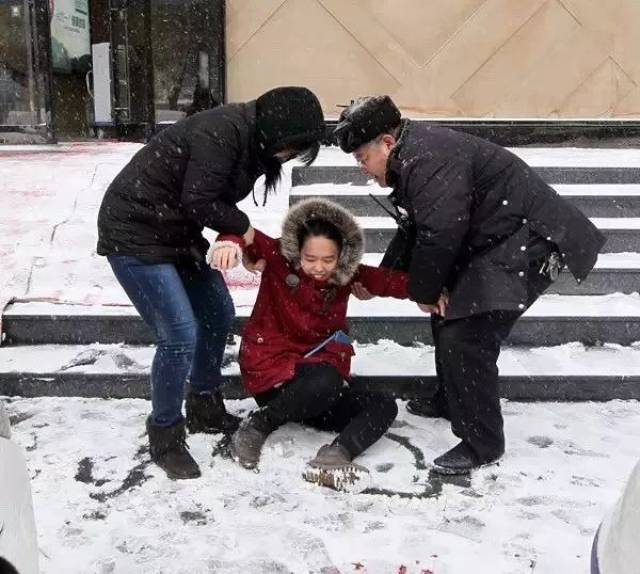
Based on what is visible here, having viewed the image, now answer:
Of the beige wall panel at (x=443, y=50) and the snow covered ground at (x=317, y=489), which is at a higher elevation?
the beige wall panel at (x=443, y=50)

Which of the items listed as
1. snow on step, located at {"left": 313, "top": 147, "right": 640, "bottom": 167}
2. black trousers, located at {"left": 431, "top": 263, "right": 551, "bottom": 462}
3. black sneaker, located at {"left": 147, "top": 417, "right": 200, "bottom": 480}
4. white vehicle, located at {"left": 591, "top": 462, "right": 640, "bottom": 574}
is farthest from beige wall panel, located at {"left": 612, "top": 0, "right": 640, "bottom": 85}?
white vehicle, located at {"left": 591, "top": 462, "right": 640, "bottom": 574}

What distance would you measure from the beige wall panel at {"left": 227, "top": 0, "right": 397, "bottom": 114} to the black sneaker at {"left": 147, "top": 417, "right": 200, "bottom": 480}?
5154mm

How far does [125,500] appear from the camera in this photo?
10.5ft

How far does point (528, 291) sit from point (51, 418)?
2497mm

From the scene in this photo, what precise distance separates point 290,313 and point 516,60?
530cm

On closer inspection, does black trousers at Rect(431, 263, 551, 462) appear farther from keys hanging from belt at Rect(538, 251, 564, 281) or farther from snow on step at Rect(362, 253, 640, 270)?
snow on step at Rect(362, 253, 640, 270)

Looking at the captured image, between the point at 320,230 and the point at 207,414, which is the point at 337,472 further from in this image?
the point at 320,230

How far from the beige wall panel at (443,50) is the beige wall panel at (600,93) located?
0.03ft

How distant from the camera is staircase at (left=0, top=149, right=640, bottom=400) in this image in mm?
4199

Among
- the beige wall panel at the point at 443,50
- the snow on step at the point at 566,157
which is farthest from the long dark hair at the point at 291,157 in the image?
the beige wall panel at the point at 443,50

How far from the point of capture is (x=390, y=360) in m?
4.38

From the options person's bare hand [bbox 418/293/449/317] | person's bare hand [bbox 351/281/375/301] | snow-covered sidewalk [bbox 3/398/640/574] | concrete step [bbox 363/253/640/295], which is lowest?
snow-covered sidewalk [bbox 3/398/640/574]

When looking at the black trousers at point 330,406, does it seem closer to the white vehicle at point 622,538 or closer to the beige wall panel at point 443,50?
the white vehicle at point 622,538

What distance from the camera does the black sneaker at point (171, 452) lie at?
3359mm
